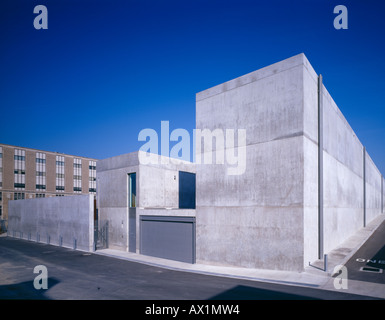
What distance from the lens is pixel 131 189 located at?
25.8 m

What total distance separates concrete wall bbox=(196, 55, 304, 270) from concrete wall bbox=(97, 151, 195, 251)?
677cm

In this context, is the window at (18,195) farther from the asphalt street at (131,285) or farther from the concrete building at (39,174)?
the asphalt street at (131,285)

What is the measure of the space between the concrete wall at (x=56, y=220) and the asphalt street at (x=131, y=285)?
280 inches

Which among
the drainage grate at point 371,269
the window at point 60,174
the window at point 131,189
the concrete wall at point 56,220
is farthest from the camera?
the window at point 60,174

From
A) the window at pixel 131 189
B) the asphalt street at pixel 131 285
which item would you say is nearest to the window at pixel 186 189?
the window at pixel 131 189

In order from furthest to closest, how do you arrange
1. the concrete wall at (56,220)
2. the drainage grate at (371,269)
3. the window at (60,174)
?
1. the window at (60,174)
2. the concrete wall at (56,220)
3. the drainage grate at (371,269)

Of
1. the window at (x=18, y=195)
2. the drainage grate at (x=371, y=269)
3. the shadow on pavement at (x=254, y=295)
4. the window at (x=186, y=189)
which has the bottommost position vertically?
the window at (x=18, y=195)

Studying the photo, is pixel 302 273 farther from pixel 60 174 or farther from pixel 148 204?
pixel 60 174

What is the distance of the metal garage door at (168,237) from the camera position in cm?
1948

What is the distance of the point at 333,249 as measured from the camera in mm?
20500
